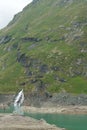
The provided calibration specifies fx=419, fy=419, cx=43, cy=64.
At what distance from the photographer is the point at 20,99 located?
6043 inches

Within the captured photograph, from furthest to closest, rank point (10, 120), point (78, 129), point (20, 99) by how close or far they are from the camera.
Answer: point (20, 99) < point (78, 129) < point (10, 120)

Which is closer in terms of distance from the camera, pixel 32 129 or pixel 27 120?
pixel 32 129

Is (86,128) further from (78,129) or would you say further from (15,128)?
(15,128)

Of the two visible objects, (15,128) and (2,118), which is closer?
(15,128)

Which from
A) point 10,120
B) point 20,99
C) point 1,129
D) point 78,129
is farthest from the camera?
point 20,99

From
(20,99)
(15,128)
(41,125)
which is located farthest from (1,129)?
(20,99)

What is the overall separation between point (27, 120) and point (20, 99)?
36948 mm

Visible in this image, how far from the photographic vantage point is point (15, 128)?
4055 inches

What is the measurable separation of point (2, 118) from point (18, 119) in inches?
220

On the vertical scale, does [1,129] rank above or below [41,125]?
above

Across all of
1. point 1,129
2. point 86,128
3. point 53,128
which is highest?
point 1,129

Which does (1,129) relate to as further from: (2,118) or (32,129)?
(2,118)

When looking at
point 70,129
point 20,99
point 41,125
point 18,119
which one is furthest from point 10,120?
point 20,99

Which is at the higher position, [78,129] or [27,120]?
[27,120]
